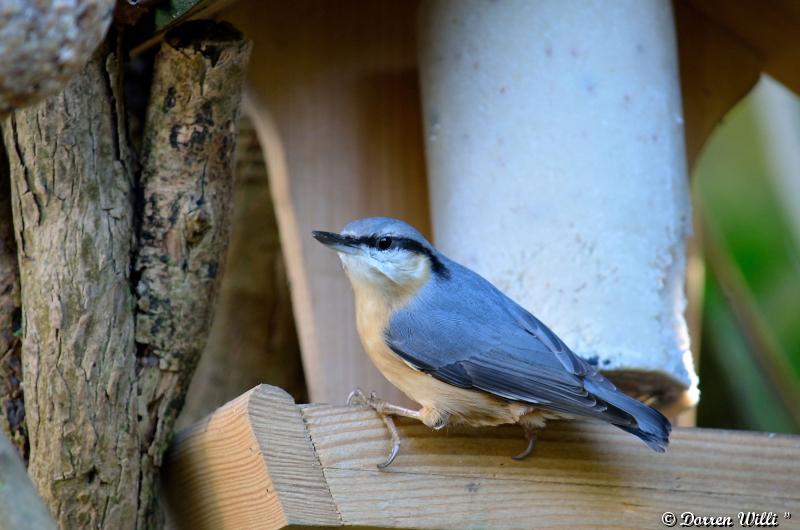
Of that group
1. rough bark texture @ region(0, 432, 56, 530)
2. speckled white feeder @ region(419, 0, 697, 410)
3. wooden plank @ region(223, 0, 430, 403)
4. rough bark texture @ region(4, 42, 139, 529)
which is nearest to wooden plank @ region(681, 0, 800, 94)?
speckled white feeder @ region(419, 0, 697, 410)

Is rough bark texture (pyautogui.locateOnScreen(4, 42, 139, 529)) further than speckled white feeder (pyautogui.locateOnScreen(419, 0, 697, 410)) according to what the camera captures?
No

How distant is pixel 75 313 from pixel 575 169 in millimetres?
917

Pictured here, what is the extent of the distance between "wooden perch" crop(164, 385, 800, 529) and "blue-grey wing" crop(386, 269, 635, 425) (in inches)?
4.0

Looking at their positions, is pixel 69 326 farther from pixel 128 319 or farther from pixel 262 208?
pixel 262 208

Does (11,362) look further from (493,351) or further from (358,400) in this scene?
(493,351)

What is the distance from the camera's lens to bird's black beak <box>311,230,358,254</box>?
189 cm

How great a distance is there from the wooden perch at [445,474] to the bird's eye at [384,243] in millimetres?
299

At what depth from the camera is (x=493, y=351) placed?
1.86 m

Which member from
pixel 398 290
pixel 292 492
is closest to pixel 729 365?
pixel 398 290

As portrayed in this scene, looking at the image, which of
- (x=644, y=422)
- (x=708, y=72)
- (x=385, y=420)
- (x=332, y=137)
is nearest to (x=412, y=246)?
(x=385, y=420)

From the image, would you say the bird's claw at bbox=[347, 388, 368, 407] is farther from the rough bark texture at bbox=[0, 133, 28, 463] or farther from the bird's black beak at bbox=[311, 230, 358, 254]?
the rough bark texture at bbox=[0, 133, 28, 463]

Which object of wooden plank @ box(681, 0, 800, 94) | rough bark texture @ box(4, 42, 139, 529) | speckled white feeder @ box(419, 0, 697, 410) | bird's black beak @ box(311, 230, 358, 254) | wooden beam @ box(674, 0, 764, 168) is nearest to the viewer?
rough bark texture @ box(4, 42, 139, 529)

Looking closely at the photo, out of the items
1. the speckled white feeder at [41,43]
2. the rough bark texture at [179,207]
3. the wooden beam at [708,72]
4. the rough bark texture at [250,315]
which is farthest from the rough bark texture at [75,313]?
the wooden beam at [708,72]

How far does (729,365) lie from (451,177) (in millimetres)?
1365
